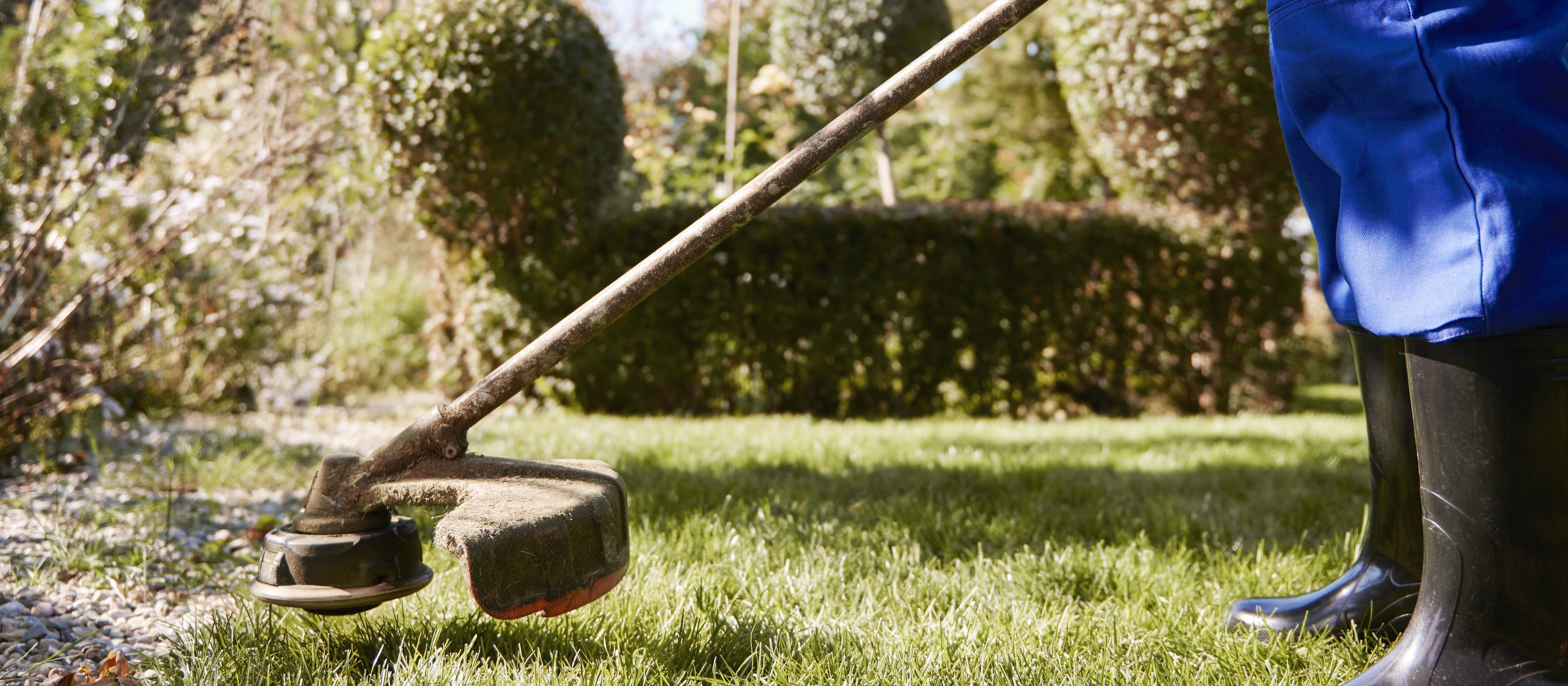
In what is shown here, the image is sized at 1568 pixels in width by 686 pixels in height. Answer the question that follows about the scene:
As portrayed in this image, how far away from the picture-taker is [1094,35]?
5230 millimetres

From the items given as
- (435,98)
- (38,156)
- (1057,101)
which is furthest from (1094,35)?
(1057,101)

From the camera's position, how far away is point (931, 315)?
512 cm

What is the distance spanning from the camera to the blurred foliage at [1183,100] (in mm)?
4863

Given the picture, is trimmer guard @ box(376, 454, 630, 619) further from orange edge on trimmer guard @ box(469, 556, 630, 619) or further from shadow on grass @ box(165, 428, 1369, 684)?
shadow on grass @ box(165, 428, 1369, 684)

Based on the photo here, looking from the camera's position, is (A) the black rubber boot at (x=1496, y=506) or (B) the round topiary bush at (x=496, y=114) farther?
(B) the round topiary bush at (x=496, y=114)

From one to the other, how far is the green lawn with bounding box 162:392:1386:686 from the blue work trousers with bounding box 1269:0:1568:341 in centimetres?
66

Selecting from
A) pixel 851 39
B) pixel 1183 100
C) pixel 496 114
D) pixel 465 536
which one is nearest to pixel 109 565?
pixel 465 536

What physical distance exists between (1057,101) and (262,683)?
1091 centimetres

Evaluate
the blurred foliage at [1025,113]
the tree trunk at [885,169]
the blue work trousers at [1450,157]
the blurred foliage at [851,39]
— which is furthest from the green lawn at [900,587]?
the blurred foliage at [1025,113]

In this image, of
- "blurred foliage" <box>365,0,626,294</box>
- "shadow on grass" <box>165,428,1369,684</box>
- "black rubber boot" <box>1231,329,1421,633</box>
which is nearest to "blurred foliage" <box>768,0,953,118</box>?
"blurred foliage" <box>365,0,626,294</box>

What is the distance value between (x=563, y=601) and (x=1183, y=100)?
16.3 ft

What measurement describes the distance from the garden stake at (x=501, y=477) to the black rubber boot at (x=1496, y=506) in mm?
775

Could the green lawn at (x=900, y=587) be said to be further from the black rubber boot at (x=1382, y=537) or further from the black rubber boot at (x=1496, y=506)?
the black rubber boot at (x=1496, y=506)

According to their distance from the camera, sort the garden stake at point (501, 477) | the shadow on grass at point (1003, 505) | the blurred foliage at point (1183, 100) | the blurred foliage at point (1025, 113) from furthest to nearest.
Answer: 1. the blurred foliage at point (1025, 113)
2. the blurred foliage at point (1183, 100)
3. the shadow on grass at point (1003, 505)
4. the garden stake at point (501, 477)
